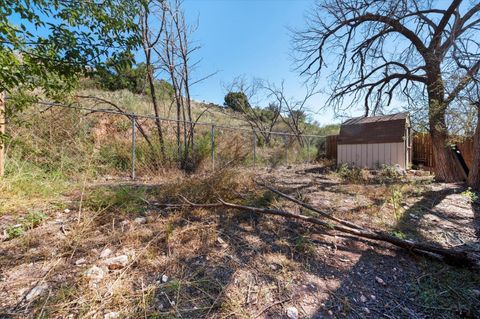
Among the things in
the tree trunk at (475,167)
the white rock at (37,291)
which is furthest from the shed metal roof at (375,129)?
the white rock at (37,291)

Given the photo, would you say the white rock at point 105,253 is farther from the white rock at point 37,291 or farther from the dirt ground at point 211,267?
the white rock at point 37,291

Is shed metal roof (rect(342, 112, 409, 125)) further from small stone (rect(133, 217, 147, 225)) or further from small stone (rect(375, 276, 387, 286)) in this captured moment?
small stone (rect(133, 217, 147, 225))

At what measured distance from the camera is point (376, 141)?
8.31 m

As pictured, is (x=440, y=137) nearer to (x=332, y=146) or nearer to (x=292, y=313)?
(x=332, y=146)

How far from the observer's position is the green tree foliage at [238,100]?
13547mm

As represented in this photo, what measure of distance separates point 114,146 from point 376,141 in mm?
8276

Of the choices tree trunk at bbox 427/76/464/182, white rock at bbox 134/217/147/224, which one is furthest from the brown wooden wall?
white rock at bbox 134/217/147/224

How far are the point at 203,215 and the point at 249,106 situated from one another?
467 inches

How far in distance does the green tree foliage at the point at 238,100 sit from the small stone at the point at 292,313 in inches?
495

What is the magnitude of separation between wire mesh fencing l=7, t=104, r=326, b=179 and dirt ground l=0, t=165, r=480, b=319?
1515mm

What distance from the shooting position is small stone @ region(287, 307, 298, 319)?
60.5 inches

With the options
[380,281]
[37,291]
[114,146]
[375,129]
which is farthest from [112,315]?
[375,129]

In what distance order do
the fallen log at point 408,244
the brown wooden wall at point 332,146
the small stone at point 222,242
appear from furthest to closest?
the brown wooden wall at point 332,146
the small stone at point 222,242
the fallen log at point 408,244

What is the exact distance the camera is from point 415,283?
1914 millimetres
